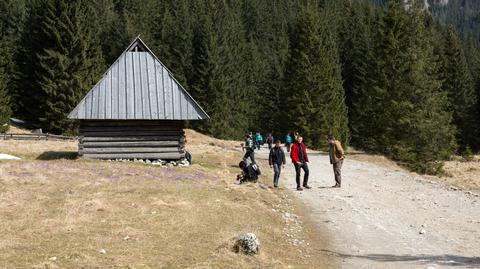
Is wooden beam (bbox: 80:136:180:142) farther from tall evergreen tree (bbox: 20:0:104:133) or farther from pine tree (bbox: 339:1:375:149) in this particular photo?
pine tree (bbox: 339:1:375:149)

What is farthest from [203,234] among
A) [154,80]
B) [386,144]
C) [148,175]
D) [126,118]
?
[386,144]

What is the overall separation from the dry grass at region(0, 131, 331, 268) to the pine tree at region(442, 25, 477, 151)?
59.3 meters

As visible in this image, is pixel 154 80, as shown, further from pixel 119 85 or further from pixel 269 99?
pixel 269 99

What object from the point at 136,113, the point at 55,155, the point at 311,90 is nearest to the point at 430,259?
the point at 136,113

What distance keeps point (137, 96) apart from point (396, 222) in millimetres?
17482

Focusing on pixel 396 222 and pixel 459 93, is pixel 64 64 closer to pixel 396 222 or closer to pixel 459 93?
pixel 396 222

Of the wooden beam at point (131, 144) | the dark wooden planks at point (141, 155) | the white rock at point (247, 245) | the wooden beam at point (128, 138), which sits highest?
the wooden beam at point (128, 138)

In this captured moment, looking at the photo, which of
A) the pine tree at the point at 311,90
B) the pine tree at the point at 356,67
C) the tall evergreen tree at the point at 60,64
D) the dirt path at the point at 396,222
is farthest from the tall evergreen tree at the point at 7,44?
the dirt path at the point at 396,222

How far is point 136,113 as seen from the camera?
88.1 ft

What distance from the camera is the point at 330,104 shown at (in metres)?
51.8

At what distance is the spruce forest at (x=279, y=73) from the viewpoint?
1515 inches

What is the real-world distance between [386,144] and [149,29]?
53624mm

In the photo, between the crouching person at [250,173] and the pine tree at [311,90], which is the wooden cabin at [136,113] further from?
the pine tree at [311,90]

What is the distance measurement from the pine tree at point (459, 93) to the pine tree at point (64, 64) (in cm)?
5107
